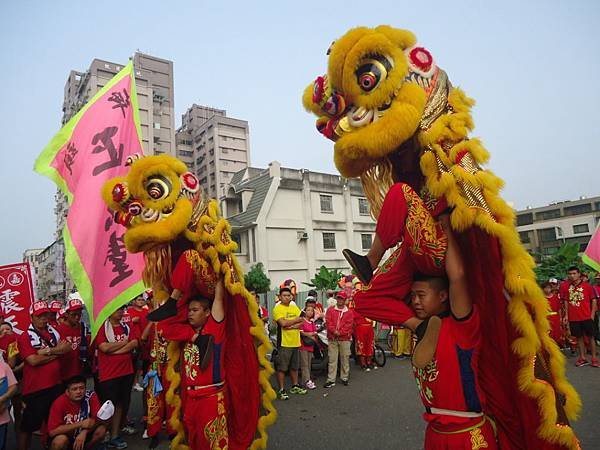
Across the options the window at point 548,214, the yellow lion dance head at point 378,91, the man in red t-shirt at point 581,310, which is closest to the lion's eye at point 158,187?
the yellow lion dance head at point 378,91

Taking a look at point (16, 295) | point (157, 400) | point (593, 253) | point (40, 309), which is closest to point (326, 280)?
point (593, 253)

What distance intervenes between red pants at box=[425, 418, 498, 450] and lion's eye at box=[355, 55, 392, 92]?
157 centimetres

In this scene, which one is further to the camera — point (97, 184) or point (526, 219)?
point (526, 219)

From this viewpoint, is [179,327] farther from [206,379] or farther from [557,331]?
[557,331]

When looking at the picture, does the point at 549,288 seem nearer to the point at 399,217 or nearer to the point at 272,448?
the point at 272,448

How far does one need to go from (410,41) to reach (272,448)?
13.1 ft

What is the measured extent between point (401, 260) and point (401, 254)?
0.03 m

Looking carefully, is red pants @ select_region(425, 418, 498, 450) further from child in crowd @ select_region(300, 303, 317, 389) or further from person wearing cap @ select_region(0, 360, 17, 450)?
child in crowd @ select_region(300, 303, 317, 389)

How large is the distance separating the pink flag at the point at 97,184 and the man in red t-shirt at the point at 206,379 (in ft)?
2.29

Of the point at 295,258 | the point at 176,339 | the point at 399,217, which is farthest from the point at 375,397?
the point at 295,258

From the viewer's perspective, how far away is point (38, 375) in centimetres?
414

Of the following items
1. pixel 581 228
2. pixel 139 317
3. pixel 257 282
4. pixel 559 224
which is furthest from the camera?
pixel 559 224

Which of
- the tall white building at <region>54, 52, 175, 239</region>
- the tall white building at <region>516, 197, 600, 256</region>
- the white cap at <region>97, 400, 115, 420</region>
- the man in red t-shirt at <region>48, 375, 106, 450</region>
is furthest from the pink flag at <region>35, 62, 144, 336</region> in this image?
the tall white building at <region>516, 197, 600, 256</region>

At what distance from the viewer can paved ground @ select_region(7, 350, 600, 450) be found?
410cm
